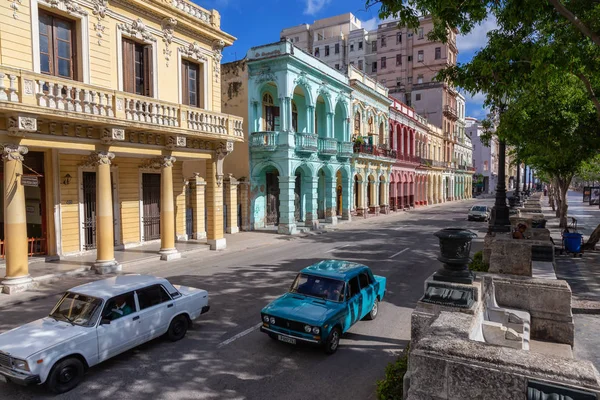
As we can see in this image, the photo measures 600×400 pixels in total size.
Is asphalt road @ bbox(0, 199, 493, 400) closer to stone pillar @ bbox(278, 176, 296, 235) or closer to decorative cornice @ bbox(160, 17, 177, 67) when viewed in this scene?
decorative cornice @ bbox(160, 17, 177, 67)

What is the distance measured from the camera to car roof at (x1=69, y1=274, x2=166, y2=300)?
705 cm

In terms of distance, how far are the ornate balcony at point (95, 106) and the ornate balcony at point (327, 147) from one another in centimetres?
1090

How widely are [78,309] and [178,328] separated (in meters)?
2.03

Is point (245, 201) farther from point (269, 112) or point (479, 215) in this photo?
point (479, 215)

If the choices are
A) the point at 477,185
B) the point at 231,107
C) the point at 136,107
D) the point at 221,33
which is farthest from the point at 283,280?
the point at 477,185

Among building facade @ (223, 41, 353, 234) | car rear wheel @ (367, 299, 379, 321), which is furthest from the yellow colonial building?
car rear wheel @ (367, 299, 379, 321)

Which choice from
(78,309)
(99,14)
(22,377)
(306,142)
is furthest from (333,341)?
(306,142)

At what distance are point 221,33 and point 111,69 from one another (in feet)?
20.9

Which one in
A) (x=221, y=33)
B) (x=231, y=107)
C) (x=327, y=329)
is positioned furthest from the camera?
(x=231, y=107)

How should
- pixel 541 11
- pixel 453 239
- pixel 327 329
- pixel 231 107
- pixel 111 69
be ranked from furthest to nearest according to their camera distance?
pixel 231 107 < pixel 111 69 < pixel 541 11 < pixel 327 329 < pixel 453 239

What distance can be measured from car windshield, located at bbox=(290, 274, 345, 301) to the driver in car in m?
3.33

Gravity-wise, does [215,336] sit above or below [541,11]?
below

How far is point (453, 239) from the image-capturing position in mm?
6496

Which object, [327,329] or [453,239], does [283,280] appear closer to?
[327,329]
